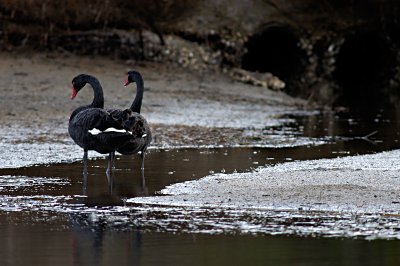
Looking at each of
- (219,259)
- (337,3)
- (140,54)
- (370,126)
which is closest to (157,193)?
(219,259)

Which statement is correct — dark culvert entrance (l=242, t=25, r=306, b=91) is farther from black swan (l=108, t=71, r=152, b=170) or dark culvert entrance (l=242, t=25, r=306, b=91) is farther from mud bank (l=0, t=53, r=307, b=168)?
black swan (l=108, t=71, r=152, b=170)

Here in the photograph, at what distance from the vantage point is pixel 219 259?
7.59 m

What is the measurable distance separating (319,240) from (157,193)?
9.57 ft

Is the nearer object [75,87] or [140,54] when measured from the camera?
[75,87]

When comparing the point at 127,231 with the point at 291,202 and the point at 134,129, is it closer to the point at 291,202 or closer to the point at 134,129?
the point at 291,202

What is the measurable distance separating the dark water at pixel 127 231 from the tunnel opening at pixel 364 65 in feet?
52.5

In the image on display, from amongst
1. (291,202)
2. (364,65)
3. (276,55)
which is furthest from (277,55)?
(291,202)

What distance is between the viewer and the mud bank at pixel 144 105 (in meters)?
15.9

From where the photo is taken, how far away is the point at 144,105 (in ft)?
69.1

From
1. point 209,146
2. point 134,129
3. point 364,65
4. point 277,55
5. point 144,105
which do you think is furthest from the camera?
point 364,65

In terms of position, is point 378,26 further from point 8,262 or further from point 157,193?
point 8,262

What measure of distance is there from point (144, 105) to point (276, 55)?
11120 mm

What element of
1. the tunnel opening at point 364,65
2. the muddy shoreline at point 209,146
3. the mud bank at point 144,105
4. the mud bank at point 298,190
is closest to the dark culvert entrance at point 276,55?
the tunnel opening at point 364,65

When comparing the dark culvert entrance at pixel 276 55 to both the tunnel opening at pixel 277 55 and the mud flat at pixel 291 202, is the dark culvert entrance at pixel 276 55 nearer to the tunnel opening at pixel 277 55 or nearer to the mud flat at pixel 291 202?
the tunnel opening at pixel 277 55
